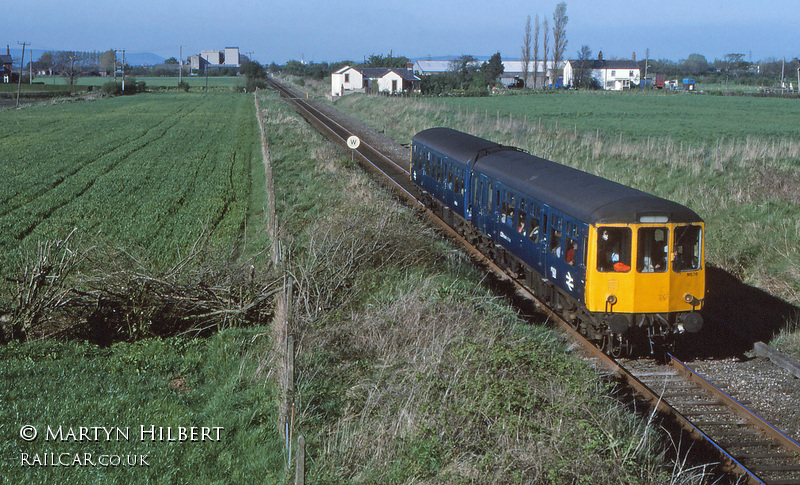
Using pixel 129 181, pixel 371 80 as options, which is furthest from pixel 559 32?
pixel 129 181

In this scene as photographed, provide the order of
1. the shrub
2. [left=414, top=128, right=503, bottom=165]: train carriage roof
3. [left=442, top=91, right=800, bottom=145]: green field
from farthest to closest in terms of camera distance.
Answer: the shrub < [left=442, top=91, right=800, bottom=145]: green field < [left=414, top=128, right=503, bottom=165]: train carriage roof

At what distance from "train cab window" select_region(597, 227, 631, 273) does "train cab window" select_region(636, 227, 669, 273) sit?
18 cm

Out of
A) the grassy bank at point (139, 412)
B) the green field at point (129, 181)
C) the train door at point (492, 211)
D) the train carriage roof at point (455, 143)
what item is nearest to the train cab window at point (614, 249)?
the train door at point (492, 211)

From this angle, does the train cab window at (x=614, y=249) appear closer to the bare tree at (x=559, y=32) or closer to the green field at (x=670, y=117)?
the green field at (x=670, y=117)

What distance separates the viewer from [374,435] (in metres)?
7.88

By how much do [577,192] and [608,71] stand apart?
147 metres

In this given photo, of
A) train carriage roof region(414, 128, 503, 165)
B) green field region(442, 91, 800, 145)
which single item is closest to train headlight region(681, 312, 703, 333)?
train carriage roof region(414, 128, 503, 165)

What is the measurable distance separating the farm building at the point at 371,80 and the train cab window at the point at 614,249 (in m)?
95.0

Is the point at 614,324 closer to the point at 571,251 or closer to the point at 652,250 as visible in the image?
the point at 652,250

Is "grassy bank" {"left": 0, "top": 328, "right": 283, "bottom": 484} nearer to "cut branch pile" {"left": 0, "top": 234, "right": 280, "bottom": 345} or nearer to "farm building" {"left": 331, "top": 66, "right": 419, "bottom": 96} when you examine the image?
"cut branch pile" {"left": 0, "top": 234, "right": 280, "bottom": 345}

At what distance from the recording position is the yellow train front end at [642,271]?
11.6 m

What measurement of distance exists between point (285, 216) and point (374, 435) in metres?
12.4

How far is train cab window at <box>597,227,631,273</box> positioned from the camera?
1156 centimetres

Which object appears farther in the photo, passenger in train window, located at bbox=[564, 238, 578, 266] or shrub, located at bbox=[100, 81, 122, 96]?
shrub, located at bbox=[100, 81, 122, 96]
